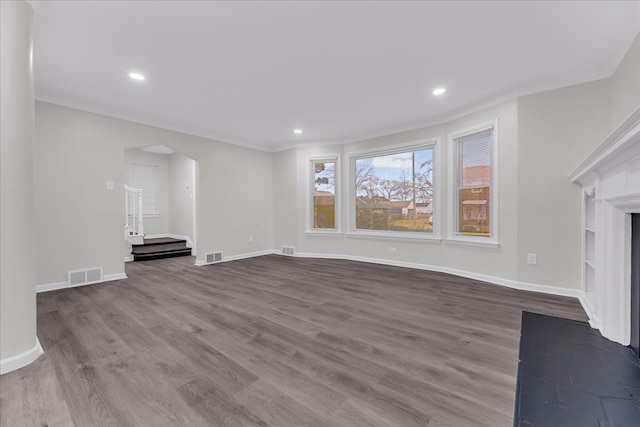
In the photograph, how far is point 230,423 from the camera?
1.28 m

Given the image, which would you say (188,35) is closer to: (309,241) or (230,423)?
(230,423)

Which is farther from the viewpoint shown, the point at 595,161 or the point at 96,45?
the point at 96,45

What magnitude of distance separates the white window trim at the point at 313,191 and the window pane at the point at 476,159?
2.43m

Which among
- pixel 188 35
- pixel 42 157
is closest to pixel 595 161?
pixel 188 35

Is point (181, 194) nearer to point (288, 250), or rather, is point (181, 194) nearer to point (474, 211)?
point (288, 250)

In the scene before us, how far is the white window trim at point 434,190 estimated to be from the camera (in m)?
4.51

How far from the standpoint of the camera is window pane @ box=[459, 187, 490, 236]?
3.92 meters

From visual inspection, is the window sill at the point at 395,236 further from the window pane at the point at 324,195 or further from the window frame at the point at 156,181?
the window frame at the point at 156,181

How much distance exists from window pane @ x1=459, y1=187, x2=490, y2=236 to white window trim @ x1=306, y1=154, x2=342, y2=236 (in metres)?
2.40

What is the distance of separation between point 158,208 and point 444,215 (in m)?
7.04

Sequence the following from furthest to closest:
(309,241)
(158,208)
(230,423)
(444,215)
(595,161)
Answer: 1. (158,208)
2. (309,241)
3. (444,215)
4. (595,161)
5. (230,423)

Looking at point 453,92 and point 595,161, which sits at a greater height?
point 453,92

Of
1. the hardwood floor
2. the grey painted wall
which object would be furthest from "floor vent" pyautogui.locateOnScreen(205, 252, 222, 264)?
the grey painted wall

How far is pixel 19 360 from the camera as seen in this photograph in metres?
1.76
